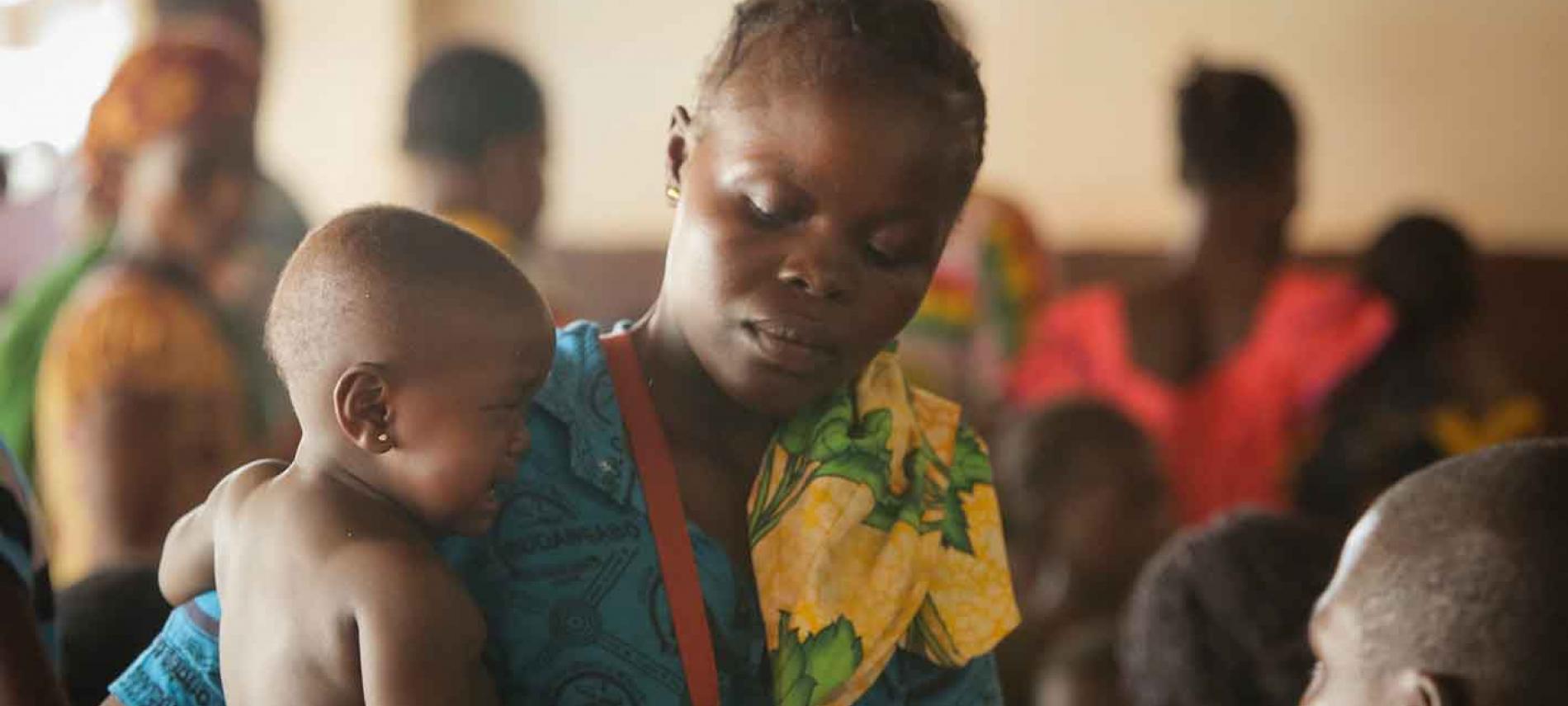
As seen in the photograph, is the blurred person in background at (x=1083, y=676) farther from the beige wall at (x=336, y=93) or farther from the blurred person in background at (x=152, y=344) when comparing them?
the beige wall at (x=336, y=93)

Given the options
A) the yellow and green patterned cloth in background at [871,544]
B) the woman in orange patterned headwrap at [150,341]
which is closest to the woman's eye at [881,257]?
A: the yellow and green patterned cloth in background at [871,544]

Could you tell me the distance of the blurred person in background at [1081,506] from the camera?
3162 mm

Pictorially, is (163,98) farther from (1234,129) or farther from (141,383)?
(1234,129)

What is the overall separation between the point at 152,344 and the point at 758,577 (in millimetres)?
1453

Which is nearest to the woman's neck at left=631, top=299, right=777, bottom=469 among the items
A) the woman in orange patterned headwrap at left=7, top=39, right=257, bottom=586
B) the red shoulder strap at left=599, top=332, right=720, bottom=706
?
the red shoulder strap at left=599, top=332, right=720, bottom=706

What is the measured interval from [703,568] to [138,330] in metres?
1.46

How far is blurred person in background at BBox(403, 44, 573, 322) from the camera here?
2943mm

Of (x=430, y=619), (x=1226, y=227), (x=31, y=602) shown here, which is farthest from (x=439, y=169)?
(x=430, y=619)

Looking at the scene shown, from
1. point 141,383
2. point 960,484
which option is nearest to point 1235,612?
point 960,484

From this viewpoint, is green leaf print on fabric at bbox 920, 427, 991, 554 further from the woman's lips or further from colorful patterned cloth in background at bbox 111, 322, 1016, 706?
the woman's lips

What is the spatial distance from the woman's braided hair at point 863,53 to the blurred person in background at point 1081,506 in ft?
5.96

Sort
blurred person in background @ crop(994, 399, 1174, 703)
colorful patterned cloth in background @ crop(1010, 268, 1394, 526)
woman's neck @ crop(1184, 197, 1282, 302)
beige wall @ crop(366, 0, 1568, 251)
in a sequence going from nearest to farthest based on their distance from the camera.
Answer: blurred person in background @ crop(994, 399, 1174, 703) < colorful patterned cloth in background @ crop(1010, 268, 1394, 526) < woman's neck @ crop(1184, 197, 1282, 302) < beige wall @ crop(366, 0, 1568, 251)

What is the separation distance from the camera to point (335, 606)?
1219 millimetres

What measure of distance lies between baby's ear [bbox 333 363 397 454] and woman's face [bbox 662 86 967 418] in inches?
8.9
